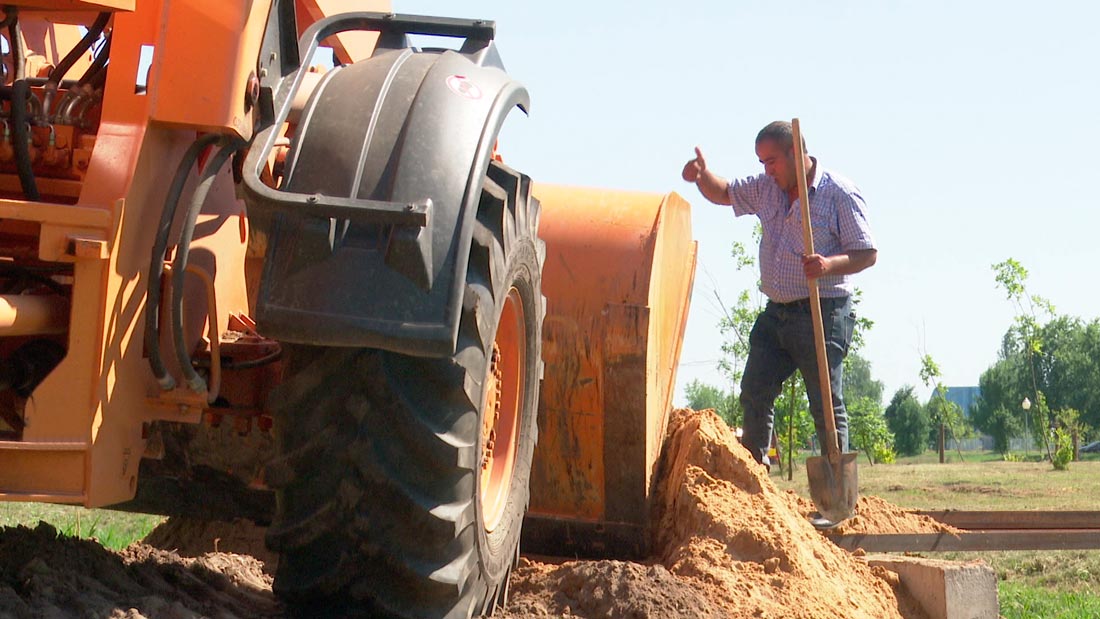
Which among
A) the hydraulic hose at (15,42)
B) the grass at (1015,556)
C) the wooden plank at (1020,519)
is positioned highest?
the hydraulic hose at (15,42)

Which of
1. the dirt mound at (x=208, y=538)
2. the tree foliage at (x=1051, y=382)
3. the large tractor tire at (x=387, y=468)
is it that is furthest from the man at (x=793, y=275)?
the tree foliage at (x=1051, y=382)

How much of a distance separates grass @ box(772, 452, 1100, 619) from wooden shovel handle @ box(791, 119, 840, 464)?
117 centimetres

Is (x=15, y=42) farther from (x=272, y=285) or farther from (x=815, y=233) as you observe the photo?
(x=815, y=233)

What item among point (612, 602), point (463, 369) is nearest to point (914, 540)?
point (612, 602)

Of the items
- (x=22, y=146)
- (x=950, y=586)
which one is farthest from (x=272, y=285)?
(x=950, y=586)

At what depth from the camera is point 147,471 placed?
3.48 meters

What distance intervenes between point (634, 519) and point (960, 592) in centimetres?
138

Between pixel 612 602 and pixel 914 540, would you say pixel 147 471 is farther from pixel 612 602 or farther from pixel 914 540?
pixel 914 540

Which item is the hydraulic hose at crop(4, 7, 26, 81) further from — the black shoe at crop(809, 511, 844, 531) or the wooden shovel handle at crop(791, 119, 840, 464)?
the black shoe at crop(809, 511, 844, 531)

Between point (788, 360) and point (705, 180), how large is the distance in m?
1.05

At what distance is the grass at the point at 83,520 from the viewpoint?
659cm

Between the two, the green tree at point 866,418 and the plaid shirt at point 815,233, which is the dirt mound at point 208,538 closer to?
the plaid shirt at point 815,233

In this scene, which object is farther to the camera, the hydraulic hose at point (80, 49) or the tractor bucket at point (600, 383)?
the tractor bucket at point (600, 383)

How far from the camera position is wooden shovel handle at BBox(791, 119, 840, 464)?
5891 mm
